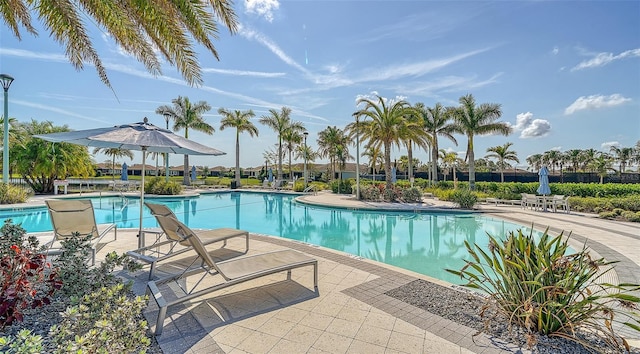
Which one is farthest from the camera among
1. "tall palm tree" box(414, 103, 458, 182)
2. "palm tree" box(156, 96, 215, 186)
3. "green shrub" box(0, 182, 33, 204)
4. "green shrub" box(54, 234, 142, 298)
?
"palm tree" box(156, 96, 215, 186)

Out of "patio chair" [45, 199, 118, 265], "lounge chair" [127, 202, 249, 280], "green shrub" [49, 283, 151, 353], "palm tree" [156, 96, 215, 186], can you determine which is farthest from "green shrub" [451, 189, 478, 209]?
"palm tree" [156, 96, 215, 186]

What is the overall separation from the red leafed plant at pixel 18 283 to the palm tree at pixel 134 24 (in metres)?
3.29

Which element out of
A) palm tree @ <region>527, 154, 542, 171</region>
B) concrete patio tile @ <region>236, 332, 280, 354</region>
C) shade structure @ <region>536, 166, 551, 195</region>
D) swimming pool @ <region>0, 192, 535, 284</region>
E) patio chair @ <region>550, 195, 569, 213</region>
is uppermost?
palm tree @ <region>527, 154, 542, 171</region>

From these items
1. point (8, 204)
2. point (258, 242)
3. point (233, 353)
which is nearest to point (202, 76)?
point (258, 242)

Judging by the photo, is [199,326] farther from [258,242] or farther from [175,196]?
[175,196]

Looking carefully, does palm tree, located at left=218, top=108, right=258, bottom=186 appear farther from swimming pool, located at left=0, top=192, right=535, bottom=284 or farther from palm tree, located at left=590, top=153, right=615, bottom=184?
palm tree, located at left=590, top=153, right=615, bottom=184

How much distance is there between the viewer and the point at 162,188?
2000 cm

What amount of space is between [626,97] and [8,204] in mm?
28942

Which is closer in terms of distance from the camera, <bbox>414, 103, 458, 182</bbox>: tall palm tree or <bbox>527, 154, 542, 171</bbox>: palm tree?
<bbox>414, 103, 458, 182</bbox>: tall palm tree

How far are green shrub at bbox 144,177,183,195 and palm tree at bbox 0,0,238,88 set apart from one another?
52.2 feet

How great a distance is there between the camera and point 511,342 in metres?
2.68

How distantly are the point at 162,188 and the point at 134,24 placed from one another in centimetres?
1744

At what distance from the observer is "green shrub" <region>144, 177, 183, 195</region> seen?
65.4ft

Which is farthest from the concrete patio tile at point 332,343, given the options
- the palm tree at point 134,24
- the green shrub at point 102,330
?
the palm tree at point 134,24
